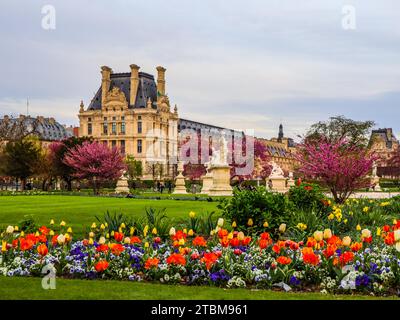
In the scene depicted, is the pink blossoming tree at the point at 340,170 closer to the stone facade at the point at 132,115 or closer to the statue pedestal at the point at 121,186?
the statue pedestal at the point at 121,186

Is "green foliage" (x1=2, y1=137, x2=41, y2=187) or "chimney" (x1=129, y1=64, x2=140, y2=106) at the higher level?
"chimney" (x1=129, y1=64, x2=140, y2=106)

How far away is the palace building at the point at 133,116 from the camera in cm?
10731

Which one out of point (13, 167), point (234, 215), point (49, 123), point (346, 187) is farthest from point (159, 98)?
point (234, 215)

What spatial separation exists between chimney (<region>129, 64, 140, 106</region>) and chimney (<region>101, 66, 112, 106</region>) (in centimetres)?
489

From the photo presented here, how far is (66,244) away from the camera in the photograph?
8758 millimetres

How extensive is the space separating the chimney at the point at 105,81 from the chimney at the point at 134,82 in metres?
4.89

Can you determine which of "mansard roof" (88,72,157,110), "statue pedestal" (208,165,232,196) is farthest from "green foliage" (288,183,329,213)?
"mansard roof" (88,72,157,110)

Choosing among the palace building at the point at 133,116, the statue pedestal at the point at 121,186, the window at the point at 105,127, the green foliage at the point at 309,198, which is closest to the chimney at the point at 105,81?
the palace building at the point at 133,116

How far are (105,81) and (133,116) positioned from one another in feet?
28.5

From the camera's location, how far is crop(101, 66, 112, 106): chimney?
108 meters

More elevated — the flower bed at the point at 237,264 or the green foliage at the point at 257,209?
the green foliage at the point at 257,209

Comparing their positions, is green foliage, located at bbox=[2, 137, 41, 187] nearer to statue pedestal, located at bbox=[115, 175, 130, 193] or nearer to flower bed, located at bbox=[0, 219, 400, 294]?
statue pedestal, located at bbox=[115, 175, 130, 193]

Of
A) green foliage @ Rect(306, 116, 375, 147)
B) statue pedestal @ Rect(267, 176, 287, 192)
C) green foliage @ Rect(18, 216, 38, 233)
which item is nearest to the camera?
green foliage @ Rect(18, 216, 38, 233)
